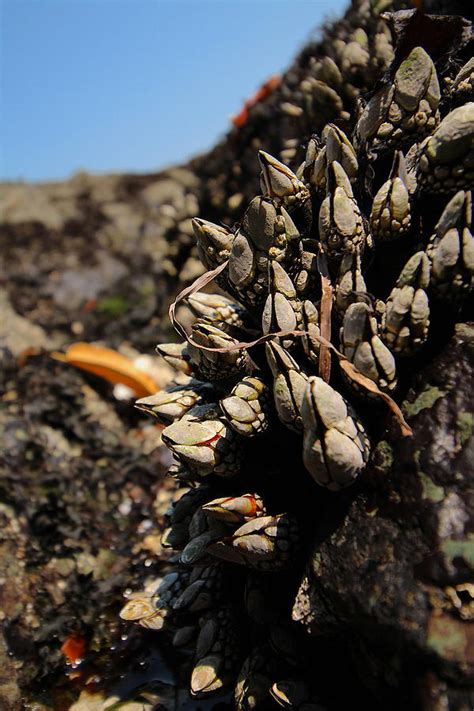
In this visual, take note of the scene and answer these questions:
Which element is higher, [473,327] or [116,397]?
[473,327]

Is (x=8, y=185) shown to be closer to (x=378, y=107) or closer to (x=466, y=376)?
(x=378, y=107)

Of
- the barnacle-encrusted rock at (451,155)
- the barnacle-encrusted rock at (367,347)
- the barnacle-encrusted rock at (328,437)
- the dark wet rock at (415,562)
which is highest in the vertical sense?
the barnacle-encrusted rock at (451,155)

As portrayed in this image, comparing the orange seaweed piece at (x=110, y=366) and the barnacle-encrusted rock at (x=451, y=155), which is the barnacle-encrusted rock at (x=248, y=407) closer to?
the barnacle-encrusted rock at (x=451, y=155)

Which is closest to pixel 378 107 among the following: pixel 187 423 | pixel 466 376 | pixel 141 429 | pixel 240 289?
pixel 240 289

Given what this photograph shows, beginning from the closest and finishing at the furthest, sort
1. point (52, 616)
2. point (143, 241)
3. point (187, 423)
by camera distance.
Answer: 1. point (187, 423)
2. point (52, 616)
3. point (143, 241)

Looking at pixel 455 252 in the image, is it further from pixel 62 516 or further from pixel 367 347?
pixel 62 516

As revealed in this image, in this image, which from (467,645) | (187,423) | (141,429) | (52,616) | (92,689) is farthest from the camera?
(141,429)

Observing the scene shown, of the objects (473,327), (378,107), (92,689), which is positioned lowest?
(92,689)

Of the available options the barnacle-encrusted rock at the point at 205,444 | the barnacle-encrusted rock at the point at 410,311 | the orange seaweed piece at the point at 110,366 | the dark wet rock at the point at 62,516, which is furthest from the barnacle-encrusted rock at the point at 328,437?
the orange seaweed piece at the point at 110,366
